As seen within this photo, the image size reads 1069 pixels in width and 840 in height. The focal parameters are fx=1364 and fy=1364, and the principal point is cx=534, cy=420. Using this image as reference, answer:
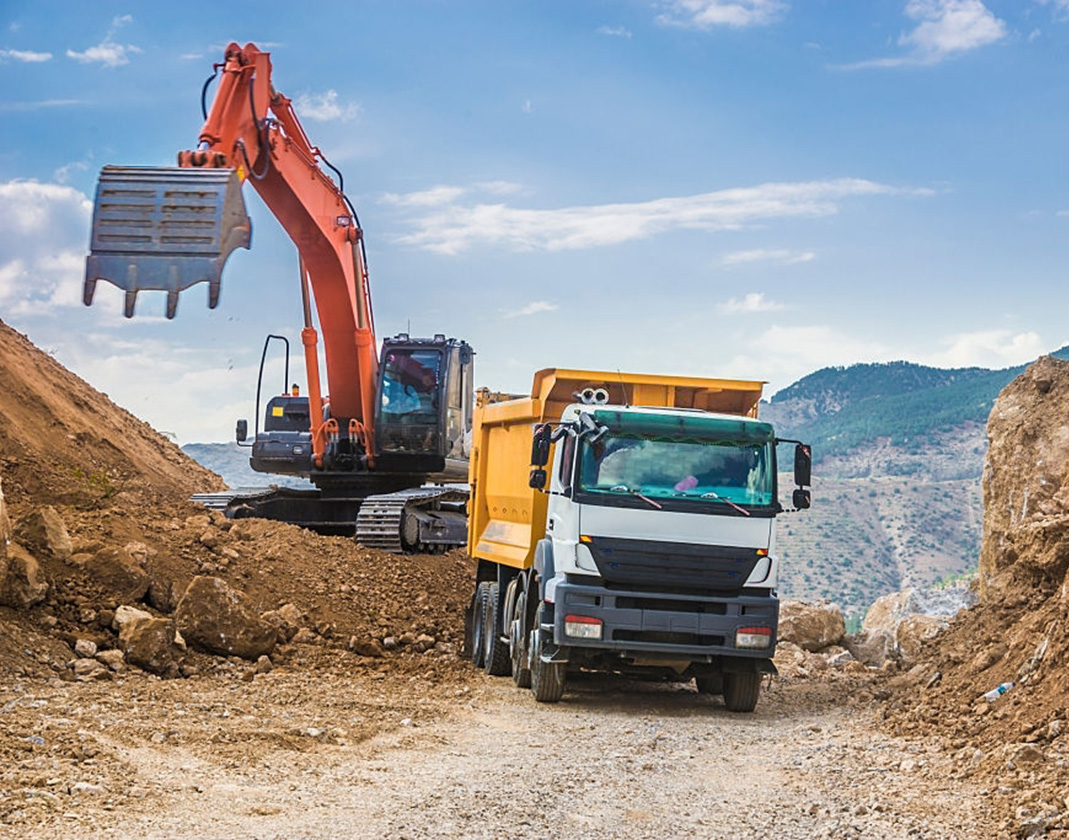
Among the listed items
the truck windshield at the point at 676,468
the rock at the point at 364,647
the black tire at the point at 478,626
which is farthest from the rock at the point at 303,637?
the truck windshield at the point at 676,468

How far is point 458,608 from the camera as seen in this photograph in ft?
59.1

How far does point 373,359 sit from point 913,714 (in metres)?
11.1

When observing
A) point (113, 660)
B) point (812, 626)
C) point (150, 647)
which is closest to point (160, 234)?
point (150, 647)

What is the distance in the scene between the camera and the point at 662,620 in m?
12.3

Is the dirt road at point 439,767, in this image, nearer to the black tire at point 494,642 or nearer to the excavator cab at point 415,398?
the black tire at point 494,642

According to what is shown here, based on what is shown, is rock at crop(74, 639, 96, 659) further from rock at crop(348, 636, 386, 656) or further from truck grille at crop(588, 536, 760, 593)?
truck grille at crop(588, 536, 760, 593)

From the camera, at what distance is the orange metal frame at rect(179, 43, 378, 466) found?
15.4 m

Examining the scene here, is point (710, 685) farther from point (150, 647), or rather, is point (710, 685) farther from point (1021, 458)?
point (150, 647)

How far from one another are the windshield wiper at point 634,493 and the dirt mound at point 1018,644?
270 centimetres

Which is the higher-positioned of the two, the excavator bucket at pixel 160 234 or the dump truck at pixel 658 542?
the excavator bucket at pixel 160 234

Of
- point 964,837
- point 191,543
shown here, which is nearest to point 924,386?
point 191,543

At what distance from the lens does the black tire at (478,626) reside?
15.5 metres

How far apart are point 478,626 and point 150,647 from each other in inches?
163

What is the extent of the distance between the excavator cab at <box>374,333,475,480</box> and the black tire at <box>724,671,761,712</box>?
351 inches
